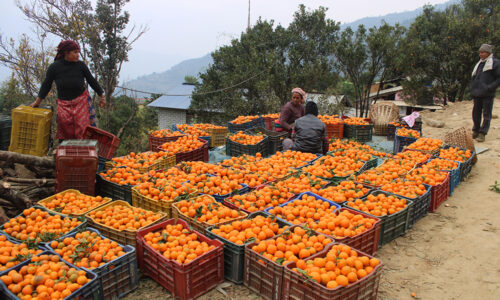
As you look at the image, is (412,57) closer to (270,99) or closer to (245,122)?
(270,99)

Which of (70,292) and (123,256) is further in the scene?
(123,256)

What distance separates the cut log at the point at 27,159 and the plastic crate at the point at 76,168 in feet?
2.38

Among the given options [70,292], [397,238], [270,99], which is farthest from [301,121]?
[270,99]

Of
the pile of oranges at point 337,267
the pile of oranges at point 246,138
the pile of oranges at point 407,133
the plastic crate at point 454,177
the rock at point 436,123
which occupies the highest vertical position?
the rock at point 436,123

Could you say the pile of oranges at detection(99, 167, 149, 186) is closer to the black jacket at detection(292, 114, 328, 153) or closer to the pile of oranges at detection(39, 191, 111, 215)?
the pile of oranges at detection(39, 191, 111, 215)

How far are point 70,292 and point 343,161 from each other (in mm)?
5209

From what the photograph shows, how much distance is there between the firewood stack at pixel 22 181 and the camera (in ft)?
16.9

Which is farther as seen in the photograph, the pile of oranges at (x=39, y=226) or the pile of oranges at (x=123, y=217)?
the pile of oranges at (x=123, y=217)

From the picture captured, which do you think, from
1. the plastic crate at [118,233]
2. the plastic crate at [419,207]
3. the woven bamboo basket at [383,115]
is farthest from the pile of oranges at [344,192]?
the woven bamboo basket at [383,115]

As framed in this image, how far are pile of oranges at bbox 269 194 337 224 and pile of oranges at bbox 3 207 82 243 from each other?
2513 mm

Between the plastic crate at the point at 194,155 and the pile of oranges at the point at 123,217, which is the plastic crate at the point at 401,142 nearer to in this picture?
the plastic crate at the point at 194,155

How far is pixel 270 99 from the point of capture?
19203 millimetres

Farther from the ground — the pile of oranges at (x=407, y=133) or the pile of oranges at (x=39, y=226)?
the pile of oranges at (x=407, y=133)

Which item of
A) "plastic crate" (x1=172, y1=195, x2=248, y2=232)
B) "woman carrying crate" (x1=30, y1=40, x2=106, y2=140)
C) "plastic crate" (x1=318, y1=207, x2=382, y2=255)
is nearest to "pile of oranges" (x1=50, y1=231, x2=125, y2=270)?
"plastic crate" (x1=172, y1=195, x2=248, y2=232)
